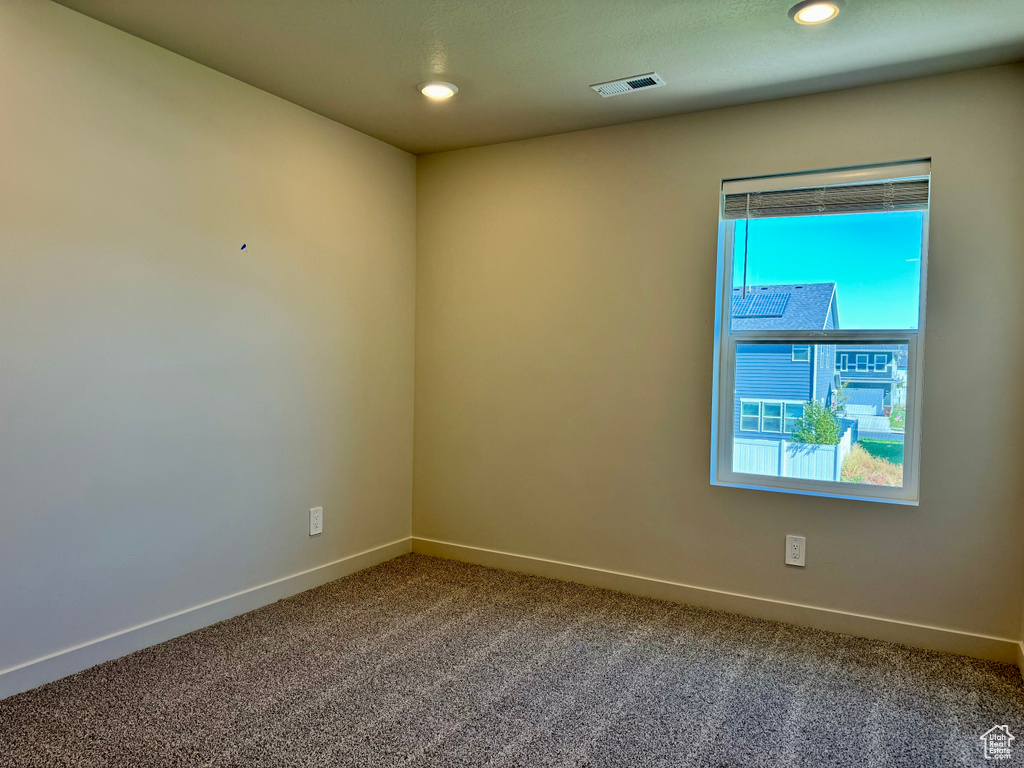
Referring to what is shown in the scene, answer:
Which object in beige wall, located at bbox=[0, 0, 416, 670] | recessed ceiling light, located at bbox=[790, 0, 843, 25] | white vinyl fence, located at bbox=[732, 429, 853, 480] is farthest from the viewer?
white vinyl fence, located at bbox=[732, 429, 853, 480]

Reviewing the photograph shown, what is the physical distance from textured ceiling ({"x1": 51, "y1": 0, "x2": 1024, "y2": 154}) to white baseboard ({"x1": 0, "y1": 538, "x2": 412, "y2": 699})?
2220 millimetres

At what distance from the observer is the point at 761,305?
308cm

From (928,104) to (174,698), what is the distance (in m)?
3.52

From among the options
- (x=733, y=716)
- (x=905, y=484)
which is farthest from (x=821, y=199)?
(x=733, y=716)

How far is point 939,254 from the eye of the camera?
106 inches

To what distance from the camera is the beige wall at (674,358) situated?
2627 mm

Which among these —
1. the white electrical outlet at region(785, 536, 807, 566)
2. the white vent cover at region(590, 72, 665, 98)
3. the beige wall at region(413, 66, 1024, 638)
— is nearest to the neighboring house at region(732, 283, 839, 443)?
the beige wall at region(413, 66, 1024, 638)

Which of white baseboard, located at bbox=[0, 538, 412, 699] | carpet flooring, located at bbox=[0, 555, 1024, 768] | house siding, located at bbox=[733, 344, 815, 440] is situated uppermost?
house siding, located at bbox=[733, 344, 815, 440]

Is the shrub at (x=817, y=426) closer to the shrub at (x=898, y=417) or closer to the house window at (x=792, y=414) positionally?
the house window at (x=792, y=414)

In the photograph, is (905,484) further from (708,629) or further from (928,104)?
(928,104)

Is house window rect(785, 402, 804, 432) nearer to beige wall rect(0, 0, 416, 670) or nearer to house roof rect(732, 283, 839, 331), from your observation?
house roof rect(732, 283, 839, 331)

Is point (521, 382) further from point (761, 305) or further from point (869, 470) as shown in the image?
point (869, 470)

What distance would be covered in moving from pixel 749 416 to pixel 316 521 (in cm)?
214

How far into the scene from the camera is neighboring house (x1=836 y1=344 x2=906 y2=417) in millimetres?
2822
